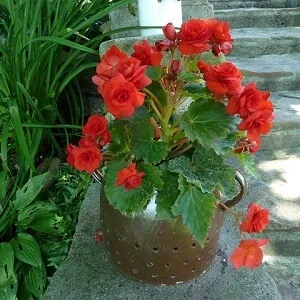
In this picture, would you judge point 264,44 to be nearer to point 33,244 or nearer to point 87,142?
point 33,244

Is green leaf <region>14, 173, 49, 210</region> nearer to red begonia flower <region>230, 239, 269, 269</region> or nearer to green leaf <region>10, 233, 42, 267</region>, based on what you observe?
green leaf <region>10, 233, 42, 267</region>

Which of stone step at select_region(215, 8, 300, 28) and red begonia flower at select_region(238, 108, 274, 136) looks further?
stone step at select_region(215, 8, 300, 28)

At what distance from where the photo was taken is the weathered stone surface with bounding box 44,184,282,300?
1258 millimetres

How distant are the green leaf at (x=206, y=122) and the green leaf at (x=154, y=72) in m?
0.11

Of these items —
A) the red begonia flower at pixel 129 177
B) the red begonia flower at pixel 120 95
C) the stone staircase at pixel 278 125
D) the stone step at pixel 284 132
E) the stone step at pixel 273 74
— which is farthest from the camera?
the stone step at pixel 273 74

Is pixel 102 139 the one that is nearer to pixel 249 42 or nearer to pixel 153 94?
pixel 153 94

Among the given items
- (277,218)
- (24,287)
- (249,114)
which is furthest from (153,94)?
(24,287)

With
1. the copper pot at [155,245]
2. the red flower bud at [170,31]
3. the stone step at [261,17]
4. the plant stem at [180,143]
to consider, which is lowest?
the stone step at [261,17]

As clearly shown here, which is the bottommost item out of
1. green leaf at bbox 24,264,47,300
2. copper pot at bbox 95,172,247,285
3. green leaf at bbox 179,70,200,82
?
green leaf at bbox 24,264,47,300

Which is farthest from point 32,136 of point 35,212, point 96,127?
point 96,127

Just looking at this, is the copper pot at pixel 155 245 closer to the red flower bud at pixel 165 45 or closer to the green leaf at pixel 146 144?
the green leaf at pixel 146 144

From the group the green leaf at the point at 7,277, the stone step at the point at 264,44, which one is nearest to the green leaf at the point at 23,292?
the green leaf at the point at 7,277

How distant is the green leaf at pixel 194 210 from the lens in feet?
3.41

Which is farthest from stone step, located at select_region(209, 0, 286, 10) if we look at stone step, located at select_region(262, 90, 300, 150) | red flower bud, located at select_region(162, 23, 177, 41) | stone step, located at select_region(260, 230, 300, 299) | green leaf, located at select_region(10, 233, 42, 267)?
red flower bud, located at select_region(162, 23, 177, 41)
